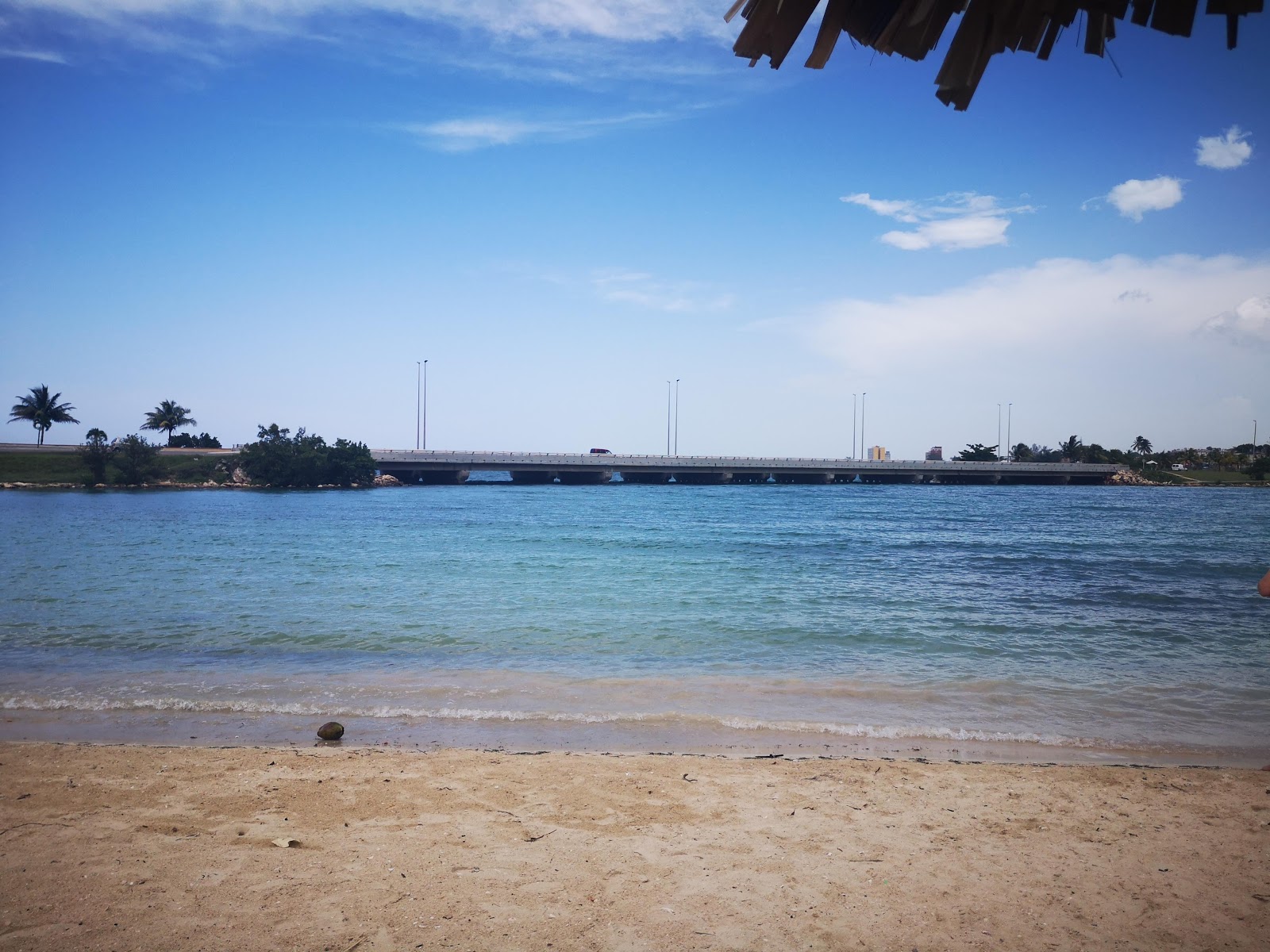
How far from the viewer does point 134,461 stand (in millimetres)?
83000

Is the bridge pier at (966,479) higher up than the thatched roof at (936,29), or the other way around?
the thatched roof at (936,29)

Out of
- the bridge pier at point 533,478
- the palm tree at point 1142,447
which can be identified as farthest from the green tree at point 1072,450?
the bridge pier at point 533,478

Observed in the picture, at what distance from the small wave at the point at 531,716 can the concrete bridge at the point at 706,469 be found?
3723 inches

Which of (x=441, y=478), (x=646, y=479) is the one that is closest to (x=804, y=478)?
(x=646, y=479)

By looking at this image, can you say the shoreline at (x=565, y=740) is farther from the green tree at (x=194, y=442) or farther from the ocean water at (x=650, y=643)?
the green tree at (x=194, y=442)

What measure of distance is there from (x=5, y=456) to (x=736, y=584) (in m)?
102

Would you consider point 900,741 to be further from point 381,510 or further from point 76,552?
point 381,510

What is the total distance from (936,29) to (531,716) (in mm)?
8307

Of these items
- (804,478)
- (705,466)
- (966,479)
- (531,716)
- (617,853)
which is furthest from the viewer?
(966,479)

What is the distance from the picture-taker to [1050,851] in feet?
17.8

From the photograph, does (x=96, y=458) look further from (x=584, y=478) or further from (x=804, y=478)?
(x=804, y=478)

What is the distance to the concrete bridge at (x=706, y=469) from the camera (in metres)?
105

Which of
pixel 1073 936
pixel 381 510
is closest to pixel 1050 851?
pixel 1073 936

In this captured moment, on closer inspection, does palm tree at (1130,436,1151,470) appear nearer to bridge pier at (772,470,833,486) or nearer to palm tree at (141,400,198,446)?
bridge pier at (772,470,833,486)
